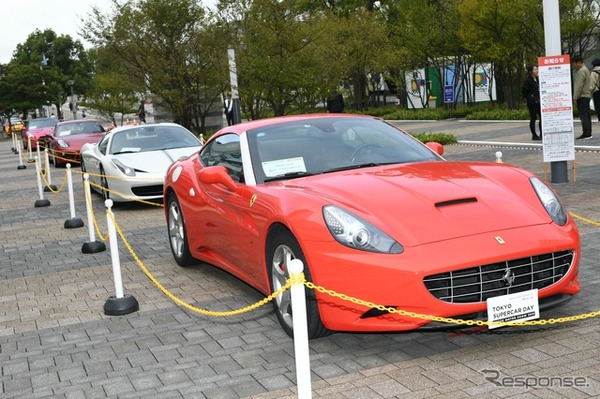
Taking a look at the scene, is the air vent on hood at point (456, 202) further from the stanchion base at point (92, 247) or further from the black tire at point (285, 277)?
the stanchion base at point (92, 247)

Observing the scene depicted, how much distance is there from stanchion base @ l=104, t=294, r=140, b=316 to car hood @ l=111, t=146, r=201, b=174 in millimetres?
6860

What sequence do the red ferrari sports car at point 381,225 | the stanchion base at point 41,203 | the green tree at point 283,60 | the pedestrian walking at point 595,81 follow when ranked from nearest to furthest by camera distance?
1. the red ferrari sports car at point 381,225
2. the stanchion base at point 41,203
3. the pedestrian walking at point 595,81
4. the green tree at point 283,60

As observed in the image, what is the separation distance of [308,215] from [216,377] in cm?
118

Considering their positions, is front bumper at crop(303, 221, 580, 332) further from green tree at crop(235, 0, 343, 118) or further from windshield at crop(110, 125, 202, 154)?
green tree at crop(235, 0, 343, 118)

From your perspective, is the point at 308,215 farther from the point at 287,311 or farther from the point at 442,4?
the point at 442,4

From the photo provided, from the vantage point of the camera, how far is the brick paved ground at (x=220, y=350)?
489 centimetres

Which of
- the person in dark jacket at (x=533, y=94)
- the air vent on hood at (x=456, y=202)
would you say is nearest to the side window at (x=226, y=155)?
the air vent on hood at (x=456, y=202)

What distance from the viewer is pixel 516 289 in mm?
5105

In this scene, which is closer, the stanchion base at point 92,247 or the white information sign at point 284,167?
the white information sign at point 284,167

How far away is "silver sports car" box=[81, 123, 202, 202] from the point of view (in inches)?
544

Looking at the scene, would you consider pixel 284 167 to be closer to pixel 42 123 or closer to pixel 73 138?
pixel 73 138

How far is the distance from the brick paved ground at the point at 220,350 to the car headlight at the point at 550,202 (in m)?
0.74

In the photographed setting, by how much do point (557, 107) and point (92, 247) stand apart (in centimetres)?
697

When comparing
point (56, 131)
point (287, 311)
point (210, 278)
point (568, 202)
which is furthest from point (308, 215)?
point (56, 131)
